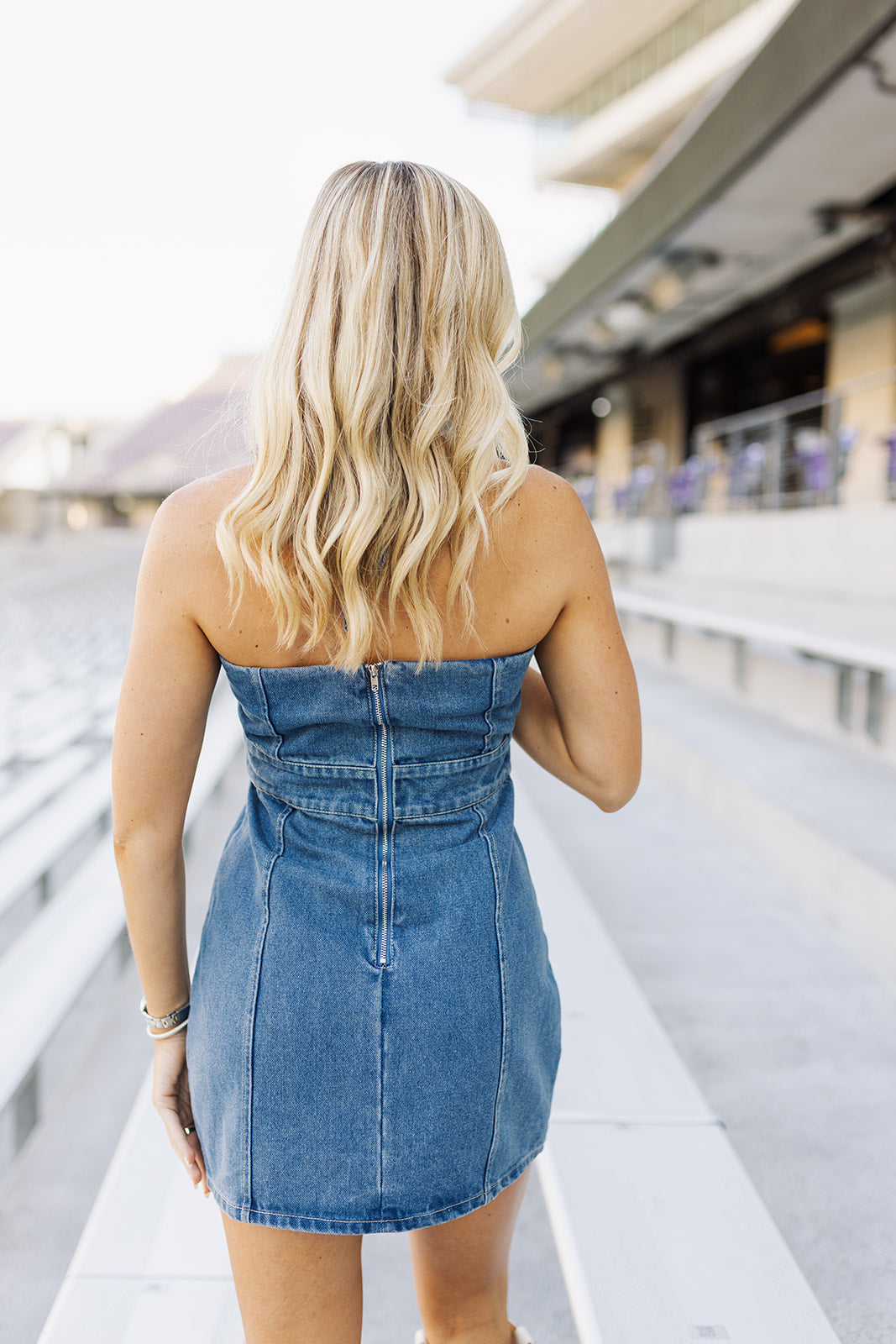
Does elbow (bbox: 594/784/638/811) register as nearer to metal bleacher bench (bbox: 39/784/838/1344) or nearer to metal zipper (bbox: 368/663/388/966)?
metal zipper (bbox: 368/663/388/966)

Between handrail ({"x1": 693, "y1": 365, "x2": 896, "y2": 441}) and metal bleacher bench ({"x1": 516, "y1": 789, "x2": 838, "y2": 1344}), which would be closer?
metal bleacher bench ({"x1": 516, "y1": 789, "x2": 838, "y2": 1344})

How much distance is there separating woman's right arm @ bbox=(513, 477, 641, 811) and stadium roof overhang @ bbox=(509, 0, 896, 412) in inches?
231

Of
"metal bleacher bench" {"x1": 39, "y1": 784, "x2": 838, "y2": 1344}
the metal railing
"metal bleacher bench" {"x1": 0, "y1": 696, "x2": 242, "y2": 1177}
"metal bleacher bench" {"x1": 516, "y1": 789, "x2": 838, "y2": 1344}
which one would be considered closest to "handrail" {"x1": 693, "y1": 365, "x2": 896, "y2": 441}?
the metal railing

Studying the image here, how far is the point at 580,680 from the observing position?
981 mm

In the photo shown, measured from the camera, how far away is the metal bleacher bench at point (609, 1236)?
1.34 meters

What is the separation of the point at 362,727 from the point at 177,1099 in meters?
0.54

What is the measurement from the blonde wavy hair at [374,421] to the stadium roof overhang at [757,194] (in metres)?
5.84

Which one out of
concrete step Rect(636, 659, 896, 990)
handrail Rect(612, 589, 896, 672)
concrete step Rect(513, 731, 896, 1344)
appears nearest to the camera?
concrete step Rect(513, 731, 896, 1344)

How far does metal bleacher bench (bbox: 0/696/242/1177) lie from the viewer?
1.82 meters

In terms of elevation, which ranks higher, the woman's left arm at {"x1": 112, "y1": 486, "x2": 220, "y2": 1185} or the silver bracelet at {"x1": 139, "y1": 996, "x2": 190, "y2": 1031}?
the woman's left arm at {"x1": 112, "y1": 486, "x2": 220, "y2": 1185}

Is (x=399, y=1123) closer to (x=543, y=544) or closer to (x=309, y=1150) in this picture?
(x=309, y=1150)

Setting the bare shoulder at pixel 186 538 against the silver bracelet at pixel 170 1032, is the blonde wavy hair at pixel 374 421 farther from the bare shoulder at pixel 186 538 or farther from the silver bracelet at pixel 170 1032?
the silver bracelet at pixel 170 1032

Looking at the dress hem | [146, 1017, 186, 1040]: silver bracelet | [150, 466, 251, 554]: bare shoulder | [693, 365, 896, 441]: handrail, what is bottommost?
the dress hem

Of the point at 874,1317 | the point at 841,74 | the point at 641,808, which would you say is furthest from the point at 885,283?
the point at 874,1317
